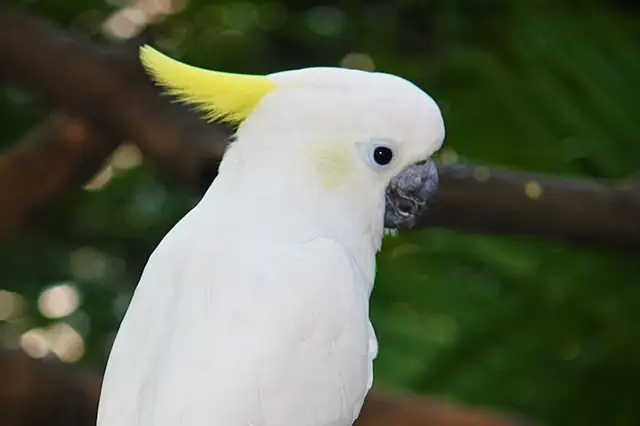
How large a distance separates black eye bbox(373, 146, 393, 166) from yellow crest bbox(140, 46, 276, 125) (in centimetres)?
13

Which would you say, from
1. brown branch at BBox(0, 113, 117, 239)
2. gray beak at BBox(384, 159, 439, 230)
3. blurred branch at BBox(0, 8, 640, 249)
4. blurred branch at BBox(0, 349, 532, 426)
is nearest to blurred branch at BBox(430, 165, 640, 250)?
blurred branch at BBox(0, 8, 640, 249)

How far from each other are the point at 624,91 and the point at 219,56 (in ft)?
2.84

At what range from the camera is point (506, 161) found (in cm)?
201

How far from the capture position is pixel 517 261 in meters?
1.94

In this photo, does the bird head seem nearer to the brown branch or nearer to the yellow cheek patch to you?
the yellow cheek patch

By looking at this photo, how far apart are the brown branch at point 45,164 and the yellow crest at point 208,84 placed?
0.98m

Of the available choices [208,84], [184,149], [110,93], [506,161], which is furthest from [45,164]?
[208,84]

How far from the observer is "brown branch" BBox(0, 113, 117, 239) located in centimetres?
197

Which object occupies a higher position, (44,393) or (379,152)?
(379,152)

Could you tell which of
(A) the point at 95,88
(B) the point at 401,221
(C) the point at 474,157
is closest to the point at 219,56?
(A) the point at 95,88

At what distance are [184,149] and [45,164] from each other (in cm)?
40

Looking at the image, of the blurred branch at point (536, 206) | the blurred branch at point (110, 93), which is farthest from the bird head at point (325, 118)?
the blurred branch at point (110, 93)

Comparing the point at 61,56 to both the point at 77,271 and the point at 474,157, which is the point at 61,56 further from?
the point at 474,157

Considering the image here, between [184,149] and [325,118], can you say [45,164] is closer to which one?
[184,149]
